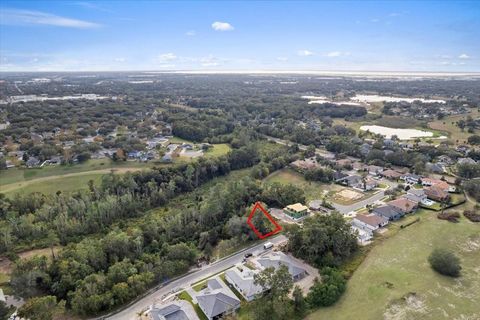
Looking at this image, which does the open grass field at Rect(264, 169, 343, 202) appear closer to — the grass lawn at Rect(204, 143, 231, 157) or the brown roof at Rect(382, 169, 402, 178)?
the brown roof at Rect(382, 169, 402, 178)

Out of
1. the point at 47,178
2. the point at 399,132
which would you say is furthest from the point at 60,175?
the point at 399,132

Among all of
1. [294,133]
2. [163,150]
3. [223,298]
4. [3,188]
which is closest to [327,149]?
[294,133]

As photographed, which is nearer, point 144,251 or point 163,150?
point 144,251

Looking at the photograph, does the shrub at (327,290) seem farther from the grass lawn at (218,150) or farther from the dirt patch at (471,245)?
the grass lawn at (218,150)

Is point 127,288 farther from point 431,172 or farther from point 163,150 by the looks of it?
point 431,172

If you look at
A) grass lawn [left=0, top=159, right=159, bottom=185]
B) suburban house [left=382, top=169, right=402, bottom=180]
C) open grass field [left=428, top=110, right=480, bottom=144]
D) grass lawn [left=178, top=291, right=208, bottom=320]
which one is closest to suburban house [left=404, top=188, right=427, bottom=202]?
suburban house [left=382, top=169, right=402, bottom=180]

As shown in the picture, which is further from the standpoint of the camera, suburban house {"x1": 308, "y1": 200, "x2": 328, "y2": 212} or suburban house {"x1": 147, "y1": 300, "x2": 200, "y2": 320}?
suburban house {"x1": 308, "y1": 200, "x2": 328, "y2": 212}

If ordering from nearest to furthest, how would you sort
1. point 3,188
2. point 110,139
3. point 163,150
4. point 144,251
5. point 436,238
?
point 144,251 → point 436,238 → point 3,188 → point 163,150 → point 110,139
